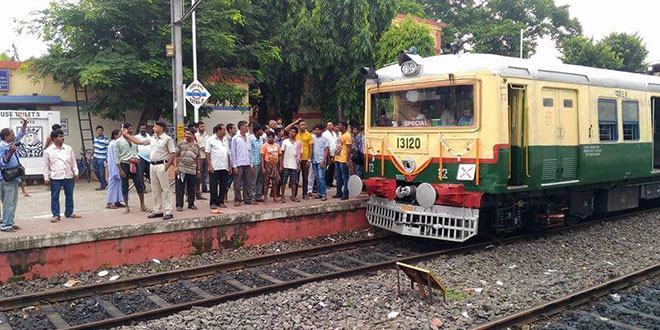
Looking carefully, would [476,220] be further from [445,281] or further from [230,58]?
[230,58]

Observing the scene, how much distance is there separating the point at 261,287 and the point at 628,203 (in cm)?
859

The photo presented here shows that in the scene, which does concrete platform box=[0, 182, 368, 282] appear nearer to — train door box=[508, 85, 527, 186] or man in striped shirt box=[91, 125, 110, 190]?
man in striped shirt box=[91, 125, 110, 190]

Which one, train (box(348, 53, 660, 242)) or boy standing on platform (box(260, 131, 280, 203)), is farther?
boy standing on platform (box(260, 131, 280, 203))

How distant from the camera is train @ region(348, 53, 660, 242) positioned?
8047 millimetres

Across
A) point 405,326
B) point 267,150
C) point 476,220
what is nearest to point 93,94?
point 267,150

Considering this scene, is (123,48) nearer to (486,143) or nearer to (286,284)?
(286,284)

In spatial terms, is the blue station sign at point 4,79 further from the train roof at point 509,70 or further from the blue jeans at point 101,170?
the train roof at point 509,70

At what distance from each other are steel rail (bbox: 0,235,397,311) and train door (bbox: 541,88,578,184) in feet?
10.9

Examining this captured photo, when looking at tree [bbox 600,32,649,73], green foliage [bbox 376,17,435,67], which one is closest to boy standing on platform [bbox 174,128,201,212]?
green foliage [bbox 376,17,435,67]

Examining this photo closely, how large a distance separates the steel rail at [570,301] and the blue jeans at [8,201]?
22.0 feet

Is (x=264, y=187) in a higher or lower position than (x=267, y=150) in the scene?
lower

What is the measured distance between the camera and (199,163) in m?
10.1

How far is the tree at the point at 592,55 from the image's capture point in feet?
101

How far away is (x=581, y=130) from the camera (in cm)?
933
